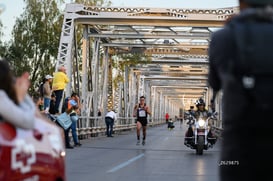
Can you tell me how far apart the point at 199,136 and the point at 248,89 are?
14.9 meters

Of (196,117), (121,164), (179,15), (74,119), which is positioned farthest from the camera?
(179,15)

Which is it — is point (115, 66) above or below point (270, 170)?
above

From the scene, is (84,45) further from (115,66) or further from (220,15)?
(115,66)

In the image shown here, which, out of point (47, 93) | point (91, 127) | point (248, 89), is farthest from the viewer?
point (91, 127)

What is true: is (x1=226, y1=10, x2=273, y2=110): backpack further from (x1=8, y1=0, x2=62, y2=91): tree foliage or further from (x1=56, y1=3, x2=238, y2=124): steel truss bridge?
(x1=8, y1=0, x2=62, y2=91): tree foliage

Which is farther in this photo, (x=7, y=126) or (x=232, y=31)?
(x=7, y=126)

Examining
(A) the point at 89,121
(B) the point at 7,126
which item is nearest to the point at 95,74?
(A) the point at 89,121

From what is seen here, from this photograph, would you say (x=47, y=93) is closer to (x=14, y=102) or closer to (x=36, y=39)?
(x=14, y=102)

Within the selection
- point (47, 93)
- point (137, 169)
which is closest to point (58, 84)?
point (47, 93)

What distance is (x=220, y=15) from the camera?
1129 inches

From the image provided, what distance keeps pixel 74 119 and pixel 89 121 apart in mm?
9453

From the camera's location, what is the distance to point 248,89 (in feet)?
9.06

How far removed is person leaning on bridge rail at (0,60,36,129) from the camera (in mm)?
3791

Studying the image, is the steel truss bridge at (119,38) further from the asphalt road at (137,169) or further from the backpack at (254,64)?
the backpack at (254,64)
